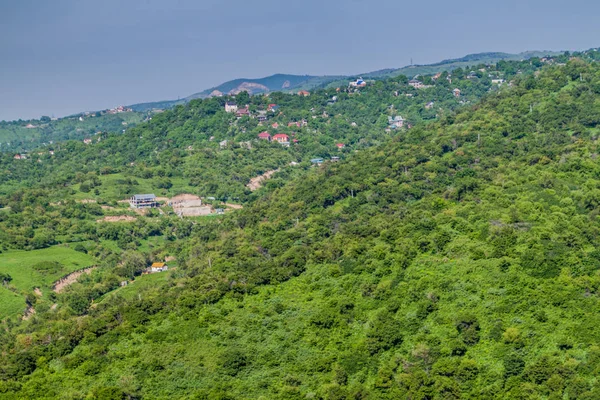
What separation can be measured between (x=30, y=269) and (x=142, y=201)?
106ft

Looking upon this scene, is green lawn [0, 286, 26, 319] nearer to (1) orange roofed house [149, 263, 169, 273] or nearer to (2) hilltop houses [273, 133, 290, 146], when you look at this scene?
(1) orange roofed house [149, 263, 169, 273]

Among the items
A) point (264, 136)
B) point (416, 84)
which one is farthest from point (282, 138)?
point (416, 84)

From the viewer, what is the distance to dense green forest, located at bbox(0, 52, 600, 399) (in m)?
40.8

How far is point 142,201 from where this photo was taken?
111 meters

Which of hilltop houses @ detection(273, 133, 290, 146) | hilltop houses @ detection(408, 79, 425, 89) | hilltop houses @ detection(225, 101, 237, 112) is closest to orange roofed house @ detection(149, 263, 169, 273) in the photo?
hilltop houses @ detection(273, 133, 290, 146)

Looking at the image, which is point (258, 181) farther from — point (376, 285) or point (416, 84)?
point (376, 285)

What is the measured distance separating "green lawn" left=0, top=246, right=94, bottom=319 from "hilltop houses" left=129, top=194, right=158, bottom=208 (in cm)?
2125

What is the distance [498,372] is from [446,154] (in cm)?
4483

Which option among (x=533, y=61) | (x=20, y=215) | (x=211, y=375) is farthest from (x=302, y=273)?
(x=533, y=61)

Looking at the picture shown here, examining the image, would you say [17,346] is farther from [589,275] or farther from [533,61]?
[533,61]

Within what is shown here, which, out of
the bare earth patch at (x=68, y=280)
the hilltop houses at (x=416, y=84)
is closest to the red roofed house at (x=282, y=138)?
the hilltop houses at (x=416, y=84)

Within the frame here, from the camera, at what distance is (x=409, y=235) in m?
55.8

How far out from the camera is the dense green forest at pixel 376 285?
40781 millimetres

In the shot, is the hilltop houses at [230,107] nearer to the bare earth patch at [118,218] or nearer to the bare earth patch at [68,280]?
the bare earth patch at [118,218]
